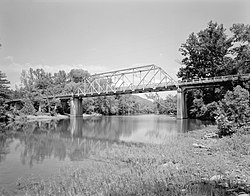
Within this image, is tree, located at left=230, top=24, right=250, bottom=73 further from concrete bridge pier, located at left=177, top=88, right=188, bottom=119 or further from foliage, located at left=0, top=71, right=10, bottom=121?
foliage, located at left=0, top=71, right=10, bottom=121

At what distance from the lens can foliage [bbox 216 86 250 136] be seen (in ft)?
53.1

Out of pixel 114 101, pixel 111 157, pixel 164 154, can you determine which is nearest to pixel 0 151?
pixel 111 157

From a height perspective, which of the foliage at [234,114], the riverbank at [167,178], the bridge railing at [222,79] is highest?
the bridge railing at [222,79]

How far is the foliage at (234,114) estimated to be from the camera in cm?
1619

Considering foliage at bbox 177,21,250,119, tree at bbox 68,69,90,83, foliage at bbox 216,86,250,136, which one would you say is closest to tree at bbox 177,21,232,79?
foliage at bbox 177,21,250,119

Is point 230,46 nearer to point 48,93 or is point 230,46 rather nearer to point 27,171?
point 27,171

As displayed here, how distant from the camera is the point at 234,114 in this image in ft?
55.4

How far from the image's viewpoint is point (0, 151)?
17.3 metres

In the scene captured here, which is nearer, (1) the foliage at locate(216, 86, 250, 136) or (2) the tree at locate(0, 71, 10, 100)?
(1) the foliage at locate(216, 86, 250, 136)

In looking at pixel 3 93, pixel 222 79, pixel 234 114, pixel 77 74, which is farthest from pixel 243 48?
pixel 77 74

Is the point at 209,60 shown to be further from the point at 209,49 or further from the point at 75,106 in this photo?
the point at 75,106

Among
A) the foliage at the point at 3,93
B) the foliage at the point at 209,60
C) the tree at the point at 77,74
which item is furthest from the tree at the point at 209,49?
the tree at the point at 77,74

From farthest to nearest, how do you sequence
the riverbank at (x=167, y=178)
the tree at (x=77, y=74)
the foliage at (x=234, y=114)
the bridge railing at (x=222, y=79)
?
the tree at (x=77, y=74)
the bridge railing at (x=222, y=79)
the foliage at (x=234, y=114)
the riverbank at (x=167, y=178)

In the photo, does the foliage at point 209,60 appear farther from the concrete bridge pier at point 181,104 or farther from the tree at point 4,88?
the tree at point 4,88
